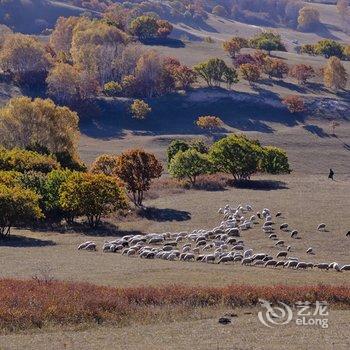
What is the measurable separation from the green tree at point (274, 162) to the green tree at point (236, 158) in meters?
5.64

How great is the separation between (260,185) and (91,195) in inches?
1086

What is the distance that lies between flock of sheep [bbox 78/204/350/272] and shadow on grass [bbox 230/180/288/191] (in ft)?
55.9

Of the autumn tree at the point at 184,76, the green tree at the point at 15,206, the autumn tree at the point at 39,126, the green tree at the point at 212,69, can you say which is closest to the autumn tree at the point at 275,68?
the green tree at the point at 212,69

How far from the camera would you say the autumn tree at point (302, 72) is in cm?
16012

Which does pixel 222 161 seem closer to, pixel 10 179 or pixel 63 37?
pixel 10 179

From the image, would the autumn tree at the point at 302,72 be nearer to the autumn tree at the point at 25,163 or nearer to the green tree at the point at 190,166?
the green tree at the point at 190,166

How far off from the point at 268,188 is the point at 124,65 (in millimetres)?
83183

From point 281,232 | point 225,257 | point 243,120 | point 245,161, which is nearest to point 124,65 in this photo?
point 243,120

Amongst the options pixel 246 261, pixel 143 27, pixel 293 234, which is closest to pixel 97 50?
pixel 143 27

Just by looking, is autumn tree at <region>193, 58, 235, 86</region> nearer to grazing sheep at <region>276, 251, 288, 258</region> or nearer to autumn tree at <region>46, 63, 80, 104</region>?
autumn tree at <region>46, 63, 80, 104</region>

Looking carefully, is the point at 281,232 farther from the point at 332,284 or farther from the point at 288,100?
the point at 288,100

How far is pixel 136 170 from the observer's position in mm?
73625

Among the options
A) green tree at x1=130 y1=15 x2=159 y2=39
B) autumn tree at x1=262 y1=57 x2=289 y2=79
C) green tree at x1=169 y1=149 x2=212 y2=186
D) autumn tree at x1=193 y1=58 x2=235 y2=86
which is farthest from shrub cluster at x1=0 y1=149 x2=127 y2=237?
green tree at x1=130 y1=15 x2=159 y2=39

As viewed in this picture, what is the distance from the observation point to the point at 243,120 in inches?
5482
